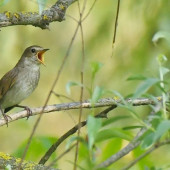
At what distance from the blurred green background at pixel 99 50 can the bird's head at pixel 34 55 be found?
0.32 meters

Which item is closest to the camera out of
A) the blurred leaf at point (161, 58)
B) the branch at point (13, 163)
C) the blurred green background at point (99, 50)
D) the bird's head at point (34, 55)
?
the blurred leaf at point (161, 58)

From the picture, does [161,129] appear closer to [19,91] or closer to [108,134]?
[108,134]

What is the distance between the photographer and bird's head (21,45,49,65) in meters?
6.82

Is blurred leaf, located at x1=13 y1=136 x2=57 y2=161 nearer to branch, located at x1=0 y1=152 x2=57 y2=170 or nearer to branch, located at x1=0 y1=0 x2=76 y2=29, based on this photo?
branch, located at x1=0 y1=152 x2=57 y2=170

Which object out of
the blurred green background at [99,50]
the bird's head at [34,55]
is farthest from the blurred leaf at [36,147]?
the bird's head at [34,55]

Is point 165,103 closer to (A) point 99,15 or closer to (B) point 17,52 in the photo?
(A) point 99,15

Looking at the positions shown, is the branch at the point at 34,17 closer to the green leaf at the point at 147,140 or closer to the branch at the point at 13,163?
the branch at the point at 13,163

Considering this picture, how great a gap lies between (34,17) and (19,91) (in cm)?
278

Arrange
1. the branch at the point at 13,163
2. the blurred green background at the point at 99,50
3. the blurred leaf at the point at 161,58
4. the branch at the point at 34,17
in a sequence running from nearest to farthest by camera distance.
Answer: the blurred leaf at the point at 161,58 < the branch at the point at 13,163 < the branch at the point at 34,17 < the blurred green background at the point at 99,50

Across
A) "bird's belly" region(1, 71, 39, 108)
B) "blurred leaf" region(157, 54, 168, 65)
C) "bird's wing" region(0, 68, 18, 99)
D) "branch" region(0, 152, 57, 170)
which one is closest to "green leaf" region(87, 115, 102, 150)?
"blurred leaf" region(157, 54, 168, 65)

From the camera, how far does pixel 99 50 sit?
7195mm

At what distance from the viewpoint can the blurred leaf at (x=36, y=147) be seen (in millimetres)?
4297

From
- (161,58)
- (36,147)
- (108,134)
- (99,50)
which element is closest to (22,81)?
(99,50)

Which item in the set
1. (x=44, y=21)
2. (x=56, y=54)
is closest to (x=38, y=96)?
(x=56, y=54)
